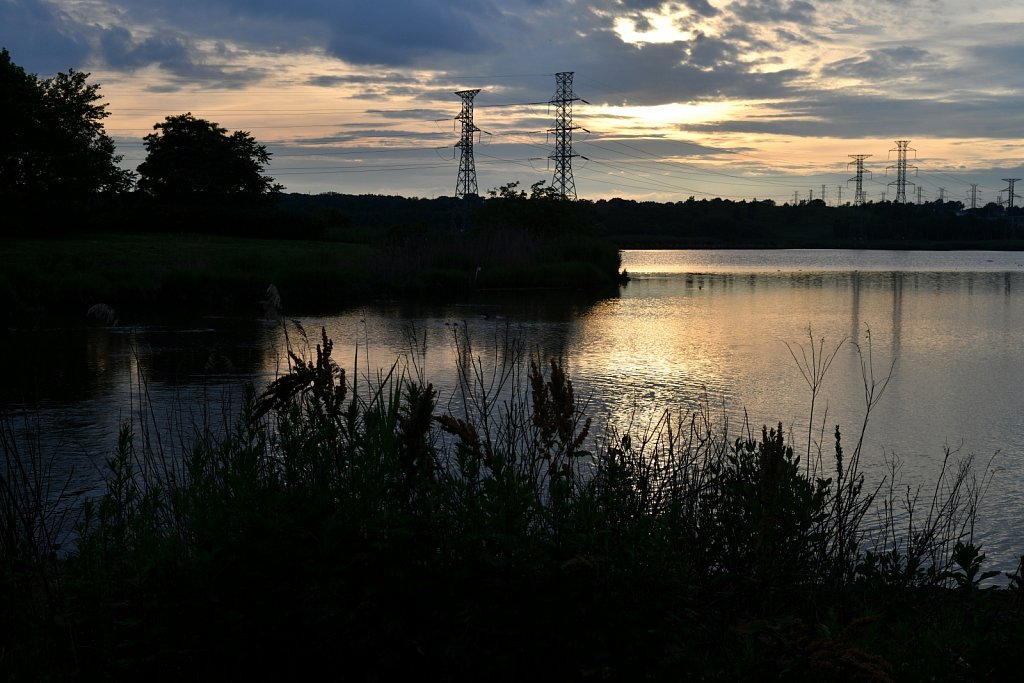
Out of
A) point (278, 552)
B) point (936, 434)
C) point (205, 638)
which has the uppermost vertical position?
point (278, 552)

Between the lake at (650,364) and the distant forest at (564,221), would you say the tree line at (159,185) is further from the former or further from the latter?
the lake at (650,364)

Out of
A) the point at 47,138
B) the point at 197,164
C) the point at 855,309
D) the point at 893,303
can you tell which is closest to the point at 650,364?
the point at 855,309

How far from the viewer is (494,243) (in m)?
38.7

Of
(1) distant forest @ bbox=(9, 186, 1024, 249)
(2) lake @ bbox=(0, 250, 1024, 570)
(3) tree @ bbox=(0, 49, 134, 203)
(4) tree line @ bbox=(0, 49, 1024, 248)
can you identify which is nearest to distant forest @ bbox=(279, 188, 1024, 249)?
(1) distant forest @ bbox=(9, 186, 1024, 249)

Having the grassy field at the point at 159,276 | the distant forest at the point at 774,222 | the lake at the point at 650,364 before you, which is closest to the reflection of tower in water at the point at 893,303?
the lake at the point at 650,364

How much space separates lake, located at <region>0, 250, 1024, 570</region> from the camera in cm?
968

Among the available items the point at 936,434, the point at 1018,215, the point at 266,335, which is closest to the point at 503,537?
the point at 936,434

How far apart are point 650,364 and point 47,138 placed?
32.0 metres

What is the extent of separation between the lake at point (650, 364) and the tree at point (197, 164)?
25776 mm

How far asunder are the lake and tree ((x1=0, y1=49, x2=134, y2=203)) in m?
16.1

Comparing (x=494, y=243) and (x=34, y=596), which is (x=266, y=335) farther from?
(x=494, y=243)

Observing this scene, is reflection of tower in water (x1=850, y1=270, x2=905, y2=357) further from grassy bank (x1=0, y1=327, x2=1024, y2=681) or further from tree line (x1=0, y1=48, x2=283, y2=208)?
tree line (x1=0, y1=48, x2=283, y2=208)

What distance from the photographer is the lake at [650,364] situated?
381 inches

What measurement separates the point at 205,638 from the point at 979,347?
18.2 meters
